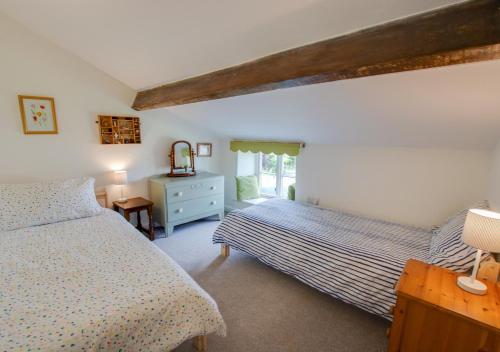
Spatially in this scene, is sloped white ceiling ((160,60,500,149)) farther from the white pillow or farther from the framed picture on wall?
the white pillow

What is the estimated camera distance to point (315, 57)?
1324 mm

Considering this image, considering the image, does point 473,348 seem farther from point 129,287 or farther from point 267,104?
point 267,104

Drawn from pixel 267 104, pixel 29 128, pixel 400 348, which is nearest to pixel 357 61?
pixel 267 104

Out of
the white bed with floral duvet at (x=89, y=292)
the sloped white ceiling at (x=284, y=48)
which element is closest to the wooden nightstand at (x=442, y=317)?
the white bed with floral duvet at (x=89, y=292)

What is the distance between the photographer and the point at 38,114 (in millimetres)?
2398

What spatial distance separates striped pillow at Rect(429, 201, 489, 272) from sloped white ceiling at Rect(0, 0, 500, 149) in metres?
0.77

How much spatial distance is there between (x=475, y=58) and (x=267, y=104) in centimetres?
151

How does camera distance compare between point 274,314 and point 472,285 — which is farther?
point 274,314

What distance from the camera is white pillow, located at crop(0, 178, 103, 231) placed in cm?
201

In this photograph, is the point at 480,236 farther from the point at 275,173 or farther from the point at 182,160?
the point at 182,160

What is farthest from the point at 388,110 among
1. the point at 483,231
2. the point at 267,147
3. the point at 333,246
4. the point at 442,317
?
the point at 267,147

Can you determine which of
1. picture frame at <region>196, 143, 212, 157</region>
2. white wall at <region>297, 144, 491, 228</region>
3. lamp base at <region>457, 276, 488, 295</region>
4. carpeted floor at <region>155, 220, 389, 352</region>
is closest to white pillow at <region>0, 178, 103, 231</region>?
carpeted floor at <region>155, 220, 389, 352</region>

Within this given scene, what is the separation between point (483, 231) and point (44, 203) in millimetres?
3122

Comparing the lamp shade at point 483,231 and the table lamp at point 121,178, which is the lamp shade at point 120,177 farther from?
the lamp shade at point 483,231
